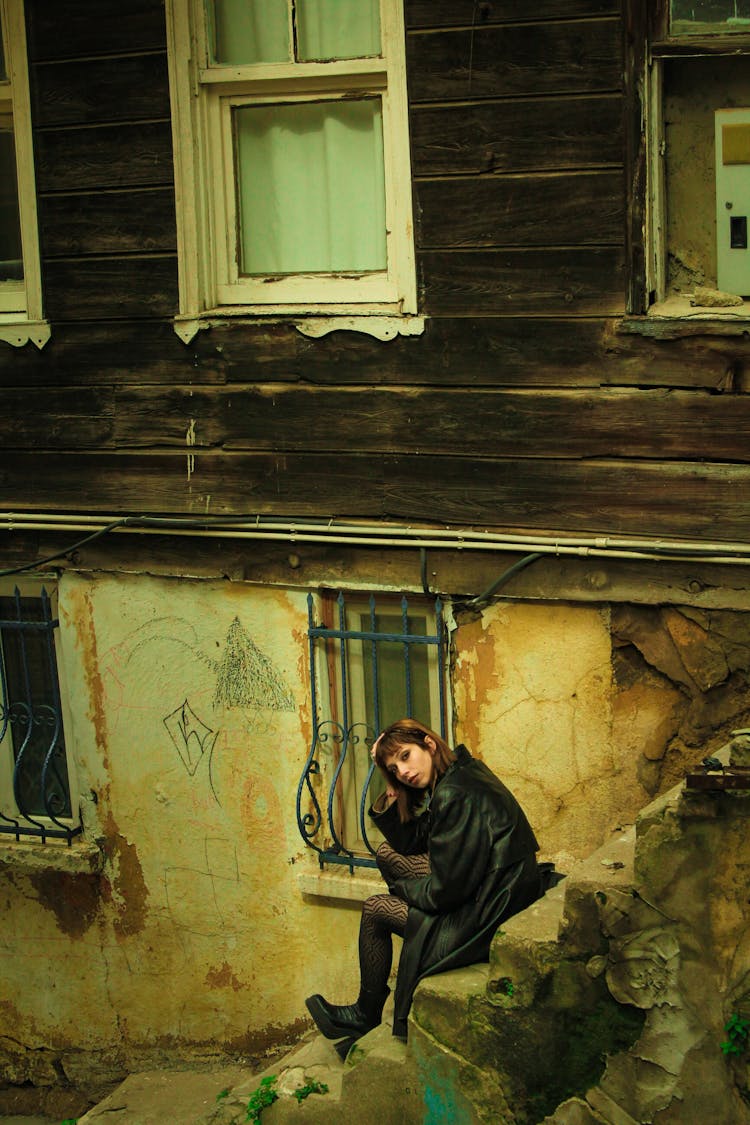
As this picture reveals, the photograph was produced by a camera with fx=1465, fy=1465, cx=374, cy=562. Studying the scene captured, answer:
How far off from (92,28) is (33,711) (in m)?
3.41

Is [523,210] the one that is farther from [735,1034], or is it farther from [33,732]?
[33,732]

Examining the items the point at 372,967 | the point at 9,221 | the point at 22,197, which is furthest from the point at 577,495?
the point at 9,221


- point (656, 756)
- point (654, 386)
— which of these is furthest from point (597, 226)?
point (656, 756)

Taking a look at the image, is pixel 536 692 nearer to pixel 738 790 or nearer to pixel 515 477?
pixel 515 477

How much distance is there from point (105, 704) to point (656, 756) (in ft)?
9.14

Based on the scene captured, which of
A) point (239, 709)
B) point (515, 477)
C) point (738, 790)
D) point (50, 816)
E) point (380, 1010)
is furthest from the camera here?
point (50, 816)

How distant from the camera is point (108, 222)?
6875 mm

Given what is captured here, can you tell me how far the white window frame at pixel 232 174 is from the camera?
21.0 feet

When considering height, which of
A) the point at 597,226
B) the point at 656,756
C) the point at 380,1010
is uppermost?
the point at 597,226

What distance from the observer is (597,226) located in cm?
605

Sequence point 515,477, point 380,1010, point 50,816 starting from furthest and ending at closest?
point 50,816 < point 515,477 < point 380,1010

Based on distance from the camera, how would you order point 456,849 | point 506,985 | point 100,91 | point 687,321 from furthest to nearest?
point 100,91, point 687,321, point 456,849, point 506,985

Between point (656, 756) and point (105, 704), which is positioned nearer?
point (656, 756)

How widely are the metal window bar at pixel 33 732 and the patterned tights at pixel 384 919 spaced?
90.8 inches
